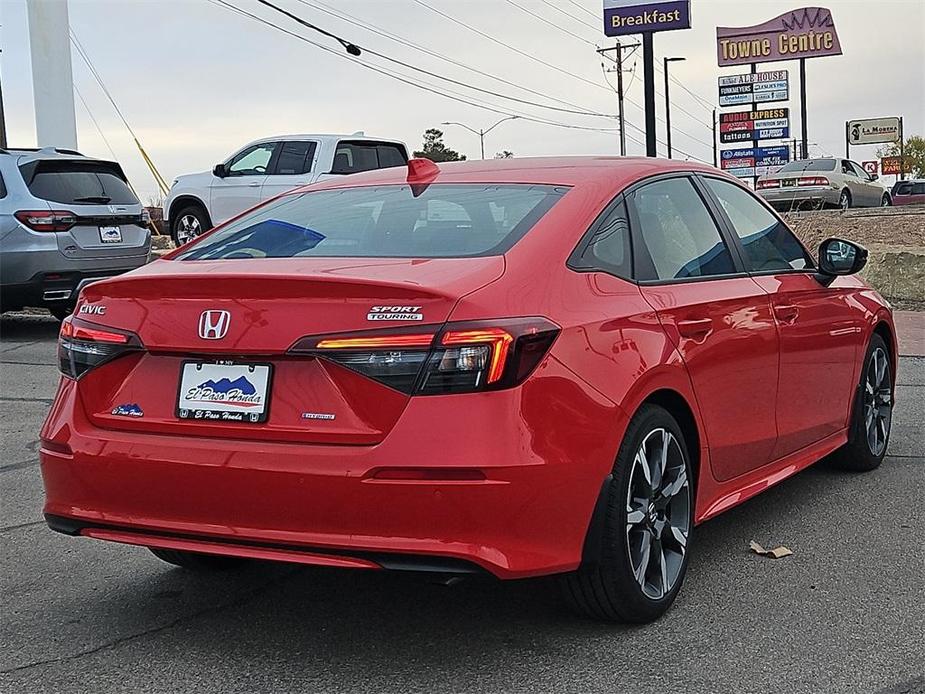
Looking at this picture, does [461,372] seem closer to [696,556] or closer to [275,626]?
[275,626]

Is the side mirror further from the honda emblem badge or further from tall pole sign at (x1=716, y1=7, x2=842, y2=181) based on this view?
tall pole sign at (x1=716, y1=7, x2=842, y2=181)

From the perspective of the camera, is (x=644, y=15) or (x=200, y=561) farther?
(x=644, y=15)

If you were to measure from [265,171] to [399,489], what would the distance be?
A: 601 inches

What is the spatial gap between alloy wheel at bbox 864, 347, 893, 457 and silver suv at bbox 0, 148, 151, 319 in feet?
26.5

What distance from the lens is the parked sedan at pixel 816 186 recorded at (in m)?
27.4

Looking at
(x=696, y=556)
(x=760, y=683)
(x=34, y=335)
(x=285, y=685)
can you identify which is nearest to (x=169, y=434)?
(x=285, y=685)

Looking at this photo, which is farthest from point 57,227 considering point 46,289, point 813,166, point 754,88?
point 754,88

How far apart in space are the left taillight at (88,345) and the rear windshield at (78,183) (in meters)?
8.57

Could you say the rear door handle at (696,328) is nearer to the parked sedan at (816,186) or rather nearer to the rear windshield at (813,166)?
the parked sedan at (816,186)

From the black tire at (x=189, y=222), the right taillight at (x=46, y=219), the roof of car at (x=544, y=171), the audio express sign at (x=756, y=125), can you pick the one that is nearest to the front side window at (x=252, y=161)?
the black tire at (x=189, y=222)

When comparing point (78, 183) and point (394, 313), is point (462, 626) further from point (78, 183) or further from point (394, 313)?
point (78, 183)

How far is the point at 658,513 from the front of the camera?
13.4ft

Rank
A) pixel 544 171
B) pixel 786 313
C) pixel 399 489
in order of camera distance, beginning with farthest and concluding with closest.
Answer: pixel 786 313 → pixel 544 171 → pixel 399 489

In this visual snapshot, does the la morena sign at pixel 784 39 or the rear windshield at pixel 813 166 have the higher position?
the la morena sign at pixel 784 39
